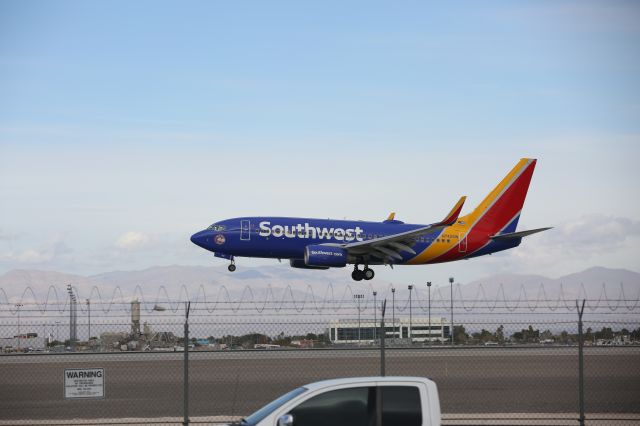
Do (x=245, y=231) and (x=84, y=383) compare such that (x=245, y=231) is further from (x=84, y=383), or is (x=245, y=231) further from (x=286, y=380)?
(x=84, y=383)

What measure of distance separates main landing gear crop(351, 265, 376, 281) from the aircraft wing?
4.82 feet

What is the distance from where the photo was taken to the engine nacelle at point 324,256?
47406mm

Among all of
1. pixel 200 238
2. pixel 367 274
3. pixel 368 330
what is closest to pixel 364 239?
pixel 367 274

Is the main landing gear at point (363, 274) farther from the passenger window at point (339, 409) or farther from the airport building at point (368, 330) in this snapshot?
the passenger window at point (339, 409)

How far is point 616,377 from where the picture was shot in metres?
26.1

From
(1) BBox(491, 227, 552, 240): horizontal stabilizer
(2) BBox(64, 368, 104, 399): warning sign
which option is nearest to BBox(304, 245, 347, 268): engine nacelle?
(1) BBox(491, 227, 552, 240): horizontal stabilizer

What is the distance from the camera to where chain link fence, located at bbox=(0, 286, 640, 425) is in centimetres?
1970

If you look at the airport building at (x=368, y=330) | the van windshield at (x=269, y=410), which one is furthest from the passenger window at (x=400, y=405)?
the airport building at (x=368, y=330)

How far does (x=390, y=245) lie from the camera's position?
4947 centimetres

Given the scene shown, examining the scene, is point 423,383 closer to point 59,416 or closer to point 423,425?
point 423,425

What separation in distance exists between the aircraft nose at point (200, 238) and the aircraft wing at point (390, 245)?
7364mm

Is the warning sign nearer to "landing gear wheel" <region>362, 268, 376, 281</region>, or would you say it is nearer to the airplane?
the airplane

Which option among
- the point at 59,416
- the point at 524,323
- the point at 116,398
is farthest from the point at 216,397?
the point at 524,323

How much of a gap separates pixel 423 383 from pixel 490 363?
724 inches
